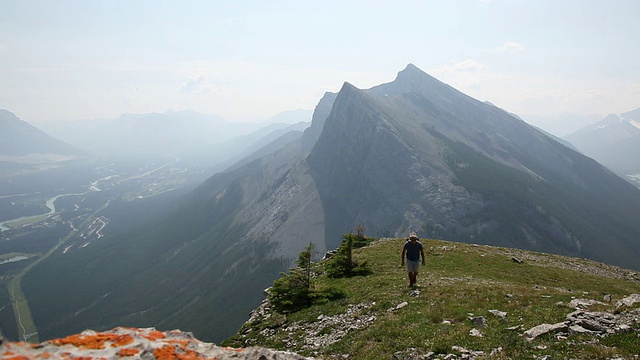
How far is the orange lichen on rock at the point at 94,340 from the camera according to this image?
8789 mm

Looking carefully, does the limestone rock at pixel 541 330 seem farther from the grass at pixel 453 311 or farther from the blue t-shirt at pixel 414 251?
the blue t-shirt at pixel 414 251

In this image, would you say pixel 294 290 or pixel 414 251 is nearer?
pixel 414 251

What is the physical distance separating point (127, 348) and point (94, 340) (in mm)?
1086

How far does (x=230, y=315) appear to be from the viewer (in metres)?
188

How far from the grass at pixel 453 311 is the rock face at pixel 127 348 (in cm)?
784

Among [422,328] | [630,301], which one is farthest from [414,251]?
[630,301]

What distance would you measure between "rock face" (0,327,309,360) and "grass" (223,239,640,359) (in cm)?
784

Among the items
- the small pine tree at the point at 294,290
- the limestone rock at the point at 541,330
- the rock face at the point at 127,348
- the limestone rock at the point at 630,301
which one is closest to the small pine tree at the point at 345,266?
the small pine tree at the point at 294,290

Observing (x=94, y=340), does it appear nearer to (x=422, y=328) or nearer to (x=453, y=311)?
(x=422, y=328)

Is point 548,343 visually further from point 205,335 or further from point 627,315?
point 205,335

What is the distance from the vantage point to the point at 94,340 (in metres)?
9.20

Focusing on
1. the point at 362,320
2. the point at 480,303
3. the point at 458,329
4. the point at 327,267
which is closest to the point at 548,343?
the point at 458,329

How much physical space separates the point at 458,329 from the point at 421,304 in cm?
491

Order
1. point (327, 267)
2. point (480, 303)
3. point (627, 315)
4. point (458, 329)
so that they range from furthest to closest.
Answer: point (327, 267) → point (480, 303) → point (458, 329) → point (627, 315)
